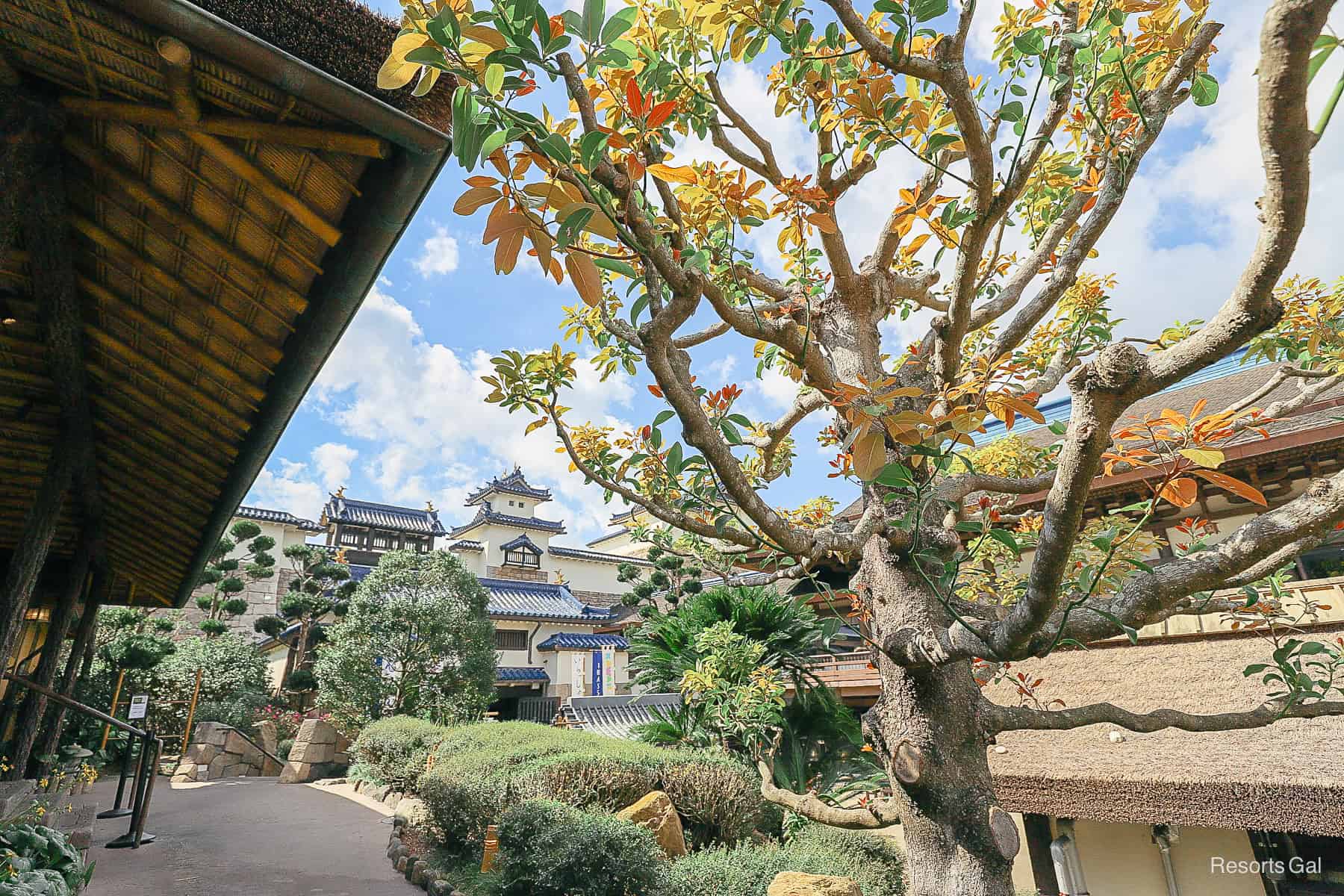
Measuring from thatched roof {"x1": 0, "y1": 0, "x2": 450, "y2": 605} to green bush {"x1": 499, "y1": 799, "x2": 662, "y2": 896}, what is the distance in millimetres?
3283

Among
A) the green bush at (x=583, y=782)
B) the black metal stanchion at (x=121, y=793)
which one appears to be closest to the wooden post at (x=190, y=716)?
the black metal stanchion at (x=121, y=793)

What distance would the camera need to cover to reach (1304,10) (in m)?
0.81

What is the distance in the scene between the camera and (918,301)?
3.35m

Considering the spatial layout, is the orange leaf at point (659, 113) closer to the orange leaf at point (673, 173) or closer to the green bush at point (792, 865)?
the orange leaf at point (673, 173)

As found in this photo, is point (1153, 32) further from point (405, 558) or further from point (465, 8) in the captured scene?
point (405, 558)

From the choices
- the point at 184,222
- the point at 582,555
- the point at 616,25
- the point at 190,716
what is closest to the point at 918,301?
the point at 616,25

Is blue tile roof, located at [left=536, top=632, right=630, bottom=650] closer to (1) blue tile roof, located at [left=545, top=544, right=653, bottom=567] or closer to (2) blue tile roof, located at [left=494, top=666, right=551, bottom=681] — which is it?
(2) blue tile roof, located at [left=494, top=666, right=551, bottom=681]

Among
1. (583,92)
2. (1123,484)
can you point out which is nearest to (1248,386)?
(1123,484)

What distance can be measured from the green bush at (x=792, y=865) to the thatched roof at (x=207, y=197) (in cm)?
431

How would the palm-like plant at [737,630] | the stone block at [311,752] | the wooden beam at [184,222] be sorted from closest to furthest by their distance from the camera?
the wooden beam at [184,222] → the palm-like plant at [737,630] → the stone block at [311,752]

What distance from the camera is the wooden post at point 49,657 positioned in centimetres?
541

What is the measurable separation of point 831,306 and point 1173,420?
1.67 m

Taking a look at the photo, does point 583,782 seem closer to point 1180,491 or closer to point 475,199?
point 1180,491

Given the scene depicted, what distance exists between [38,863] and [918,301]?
5.83 metres
